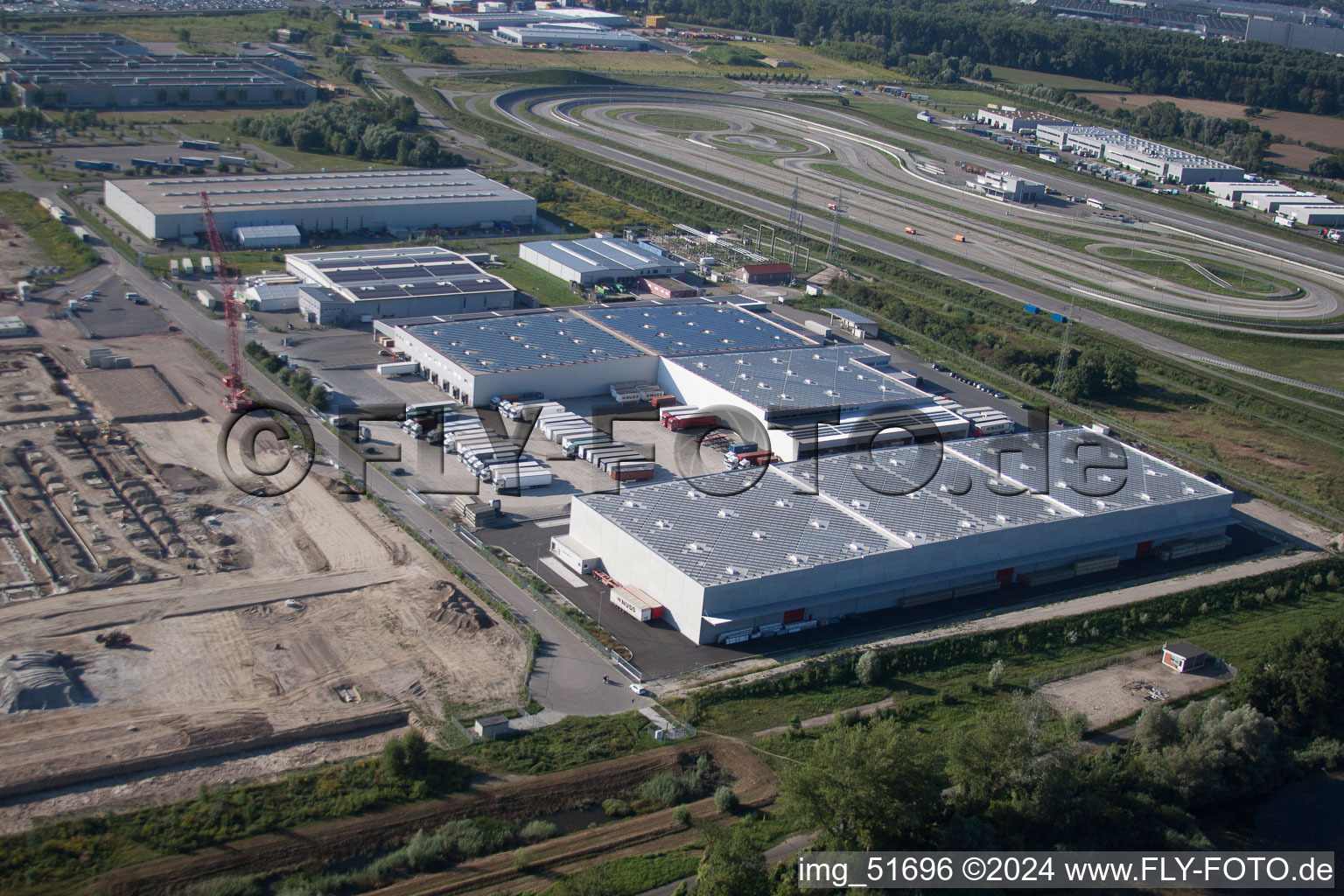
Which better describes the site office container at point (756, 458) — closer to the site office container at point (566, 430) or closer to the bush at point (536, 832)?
the site office container at point (566, 430)

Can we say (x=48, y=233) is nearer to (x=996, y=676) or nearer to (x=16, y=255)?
(x=16, y=255)

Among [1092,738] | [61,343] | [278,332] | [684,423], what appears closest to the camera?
[1092,738]

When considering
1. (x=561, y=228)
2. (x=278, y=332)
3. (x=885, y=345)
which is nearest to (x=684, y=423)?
(x=885, y=345)

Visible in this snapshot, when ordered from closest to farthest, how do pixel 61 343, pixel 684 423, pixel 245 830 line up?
pixel 245 830 < pixel 684 423 < pixel 61 343

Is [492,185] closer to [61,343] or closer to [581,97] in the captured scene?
[61,343]

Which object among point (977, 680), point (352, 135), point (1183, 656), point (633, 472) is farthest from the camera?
point (352, 135)

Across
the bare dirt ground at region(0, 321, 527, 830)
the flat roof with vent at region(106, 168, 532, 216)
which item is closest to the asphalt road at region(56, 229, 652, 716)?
the bare dirt ground at region(0, 321, 527, 830)

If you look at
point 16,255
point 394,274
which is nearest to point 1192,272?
point 394,274

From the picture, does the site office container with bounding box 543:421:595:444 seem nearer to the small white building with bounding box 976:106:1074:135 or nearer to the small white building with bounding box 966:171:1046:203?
the small white building with bounding box 966:171:1046:203
